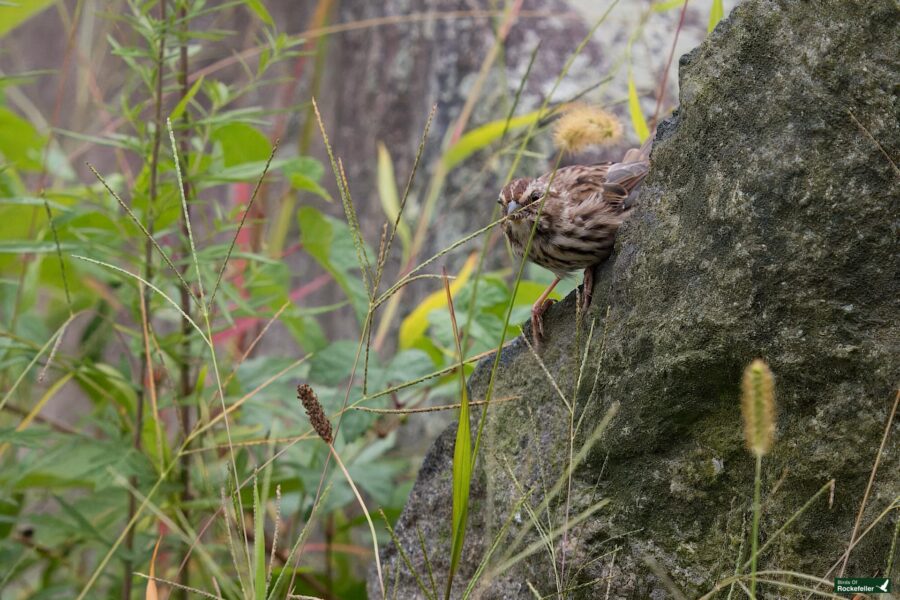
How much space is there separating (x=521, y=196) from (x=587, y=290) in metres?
0.46

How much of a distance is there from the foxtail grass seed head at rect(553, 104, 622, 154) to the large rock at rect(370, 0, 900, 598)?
353 mm

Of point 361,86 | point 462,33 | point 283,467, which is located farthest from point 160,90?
point 361,86

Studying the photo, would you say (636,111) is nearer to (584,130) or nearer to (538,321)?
(584,130)

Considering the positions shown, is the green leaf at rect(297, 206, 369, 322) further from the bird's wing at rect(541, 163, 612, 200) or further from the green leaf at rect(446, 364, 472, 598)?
the green leaf at rect(446, 364, 472, 598)

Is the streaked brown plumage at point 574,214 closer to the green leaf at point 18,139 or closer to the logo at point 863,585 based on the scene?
the logo at point 863,585

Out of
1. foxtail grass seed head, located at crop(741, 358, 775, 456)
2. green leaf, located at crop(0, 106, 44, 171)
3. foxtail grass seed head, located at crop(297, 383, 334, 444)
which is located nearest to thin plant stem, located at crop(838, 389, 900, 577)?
foxtail grass seed head, located at crop(741, 358, 775, 456)

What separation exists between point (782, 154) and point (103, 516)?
2.27 metres

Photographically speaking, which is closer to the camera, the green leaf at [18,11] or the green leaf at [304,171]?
the green leaf at [304,171]

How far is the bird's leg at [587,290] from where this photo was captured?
2.11 meters

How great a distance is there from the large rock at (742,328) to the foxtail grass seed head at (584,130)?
35 centimetres

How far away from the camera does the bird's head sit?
2.46 meters

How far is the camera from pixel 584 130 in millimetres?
2350

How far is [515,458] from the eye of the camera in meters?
2.12

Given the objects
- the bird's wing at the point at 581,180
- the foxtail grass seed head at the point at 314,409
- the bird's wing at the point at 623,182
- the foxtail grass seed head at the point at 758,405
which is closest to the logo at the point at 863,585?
the foxtail grass seed head at the point at 758,405
